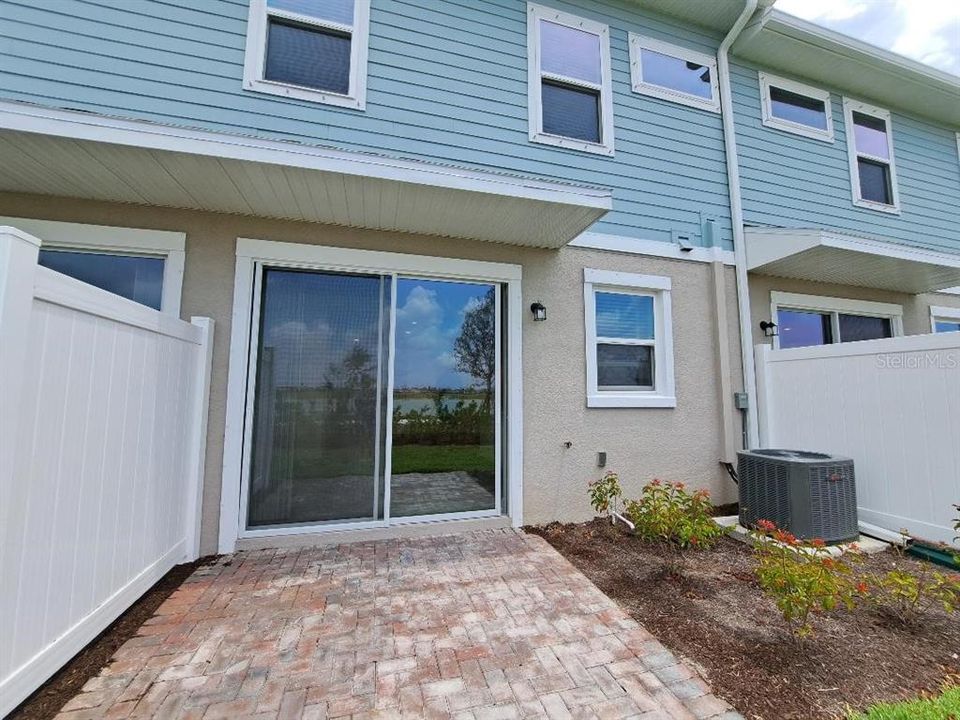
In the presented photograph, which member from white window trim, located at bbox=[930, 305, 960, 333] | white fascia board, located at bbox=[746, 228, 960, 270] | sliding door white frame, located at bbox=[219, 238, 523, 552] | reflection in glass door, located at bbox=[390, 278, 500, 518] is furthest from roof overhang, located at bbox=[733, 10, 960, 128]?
reflection in glass door, located at bbox=[390, 278, 500, 518]

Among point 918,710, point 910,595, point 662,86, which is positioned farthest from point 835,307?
point 918,710

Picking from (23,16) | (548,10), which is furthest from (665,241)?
(23,16)

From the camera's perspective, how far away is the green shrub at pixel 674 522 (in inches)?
158

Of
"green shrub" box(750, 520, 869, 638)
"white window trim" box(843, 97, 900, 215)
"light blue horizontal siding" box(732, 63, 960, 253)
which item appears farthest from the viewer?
"white window trim" box(843, 97, 900, 215)

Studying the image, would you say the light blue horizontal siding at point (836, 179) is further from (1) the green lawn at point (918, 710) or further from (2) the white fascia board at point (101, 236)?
(2) the white fascia board at point (101, 236)

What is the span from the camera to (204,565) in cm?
349

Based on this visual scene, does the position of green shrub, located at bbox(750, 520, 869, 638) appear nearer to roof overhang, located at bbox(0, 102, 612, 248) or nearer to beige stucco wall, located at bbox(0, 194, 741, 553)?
beige stucco wall, located at bbox(0, 194, 741, 553)

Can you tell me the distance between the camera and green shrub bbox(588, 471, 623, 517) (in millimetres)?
4441

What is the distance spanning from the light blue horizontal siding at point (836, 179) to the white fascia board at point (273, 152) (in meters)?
3.80

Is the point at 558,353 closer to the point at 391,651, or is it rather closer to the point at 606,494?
the point at 606,494

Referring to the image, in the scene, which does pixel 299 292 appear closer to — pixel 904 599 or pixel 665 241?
pixel 665 241

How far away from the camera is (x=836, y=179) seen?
636 centimetres

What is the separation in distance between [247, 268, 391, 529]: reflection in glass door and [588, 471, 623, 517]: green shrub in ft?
7.19

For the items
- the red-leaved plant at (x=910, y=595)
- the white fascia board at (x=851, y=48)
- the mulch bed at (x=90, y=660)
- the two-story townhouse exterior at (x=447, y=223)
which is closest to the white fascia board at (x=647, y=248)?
the two-story townhouse exterior at (x=447, y=223)
